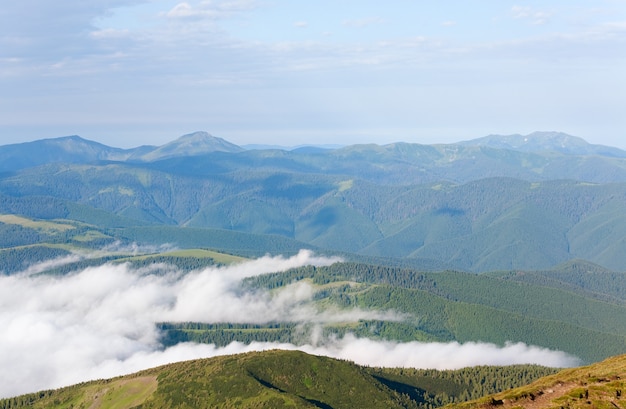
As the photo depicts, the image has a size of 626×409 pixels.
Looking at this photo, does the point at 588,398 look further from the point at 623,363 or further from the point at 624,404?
the point at 623,363

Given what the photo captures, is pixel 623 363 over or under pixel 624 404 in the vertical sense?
under

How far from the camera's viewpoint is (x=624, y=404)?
332 feet

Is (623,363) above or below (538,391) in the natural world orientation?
below

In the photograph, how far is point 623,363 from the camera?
157625 mm

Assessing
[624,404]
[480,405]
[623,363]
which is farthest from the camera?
[623,363]

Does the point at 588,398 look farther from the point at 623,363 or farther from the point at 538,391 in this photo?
the point at 623,363

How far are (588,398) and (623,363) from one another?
195 ft

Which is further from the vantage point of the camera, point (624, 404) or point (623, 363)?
point (623, 363)

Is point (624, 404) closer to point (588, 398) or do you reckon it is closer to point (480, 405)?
point (588, 398)

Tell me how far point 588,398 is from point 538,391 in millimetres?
11075

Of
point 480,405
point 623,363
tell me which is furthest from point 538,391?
point 623,363

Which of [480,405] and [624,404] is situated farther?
[480,405]

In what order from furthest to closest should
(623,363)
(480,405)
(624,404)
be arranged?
(623,363), (480,405), (624,404)

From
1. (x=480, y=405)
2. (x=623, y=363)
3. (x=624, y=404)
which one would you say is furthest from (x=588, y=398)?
(x=623, y=363)
